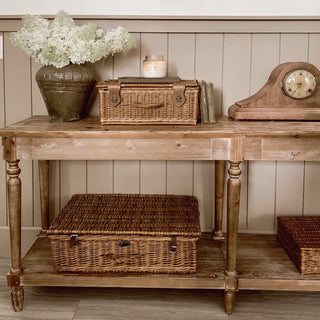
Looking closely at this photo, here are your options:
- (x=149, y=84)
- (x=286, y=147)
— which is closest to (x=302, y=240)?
(x=286, y=147)

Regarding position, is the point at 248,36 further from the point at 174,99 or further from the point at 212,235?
the point at 212,235

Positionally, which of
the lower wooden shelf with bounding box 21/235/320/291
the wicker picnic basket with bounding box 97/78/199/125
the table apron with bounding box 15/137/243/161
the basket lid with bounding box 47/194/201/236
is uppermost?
the wicker picnic basket with bounding box 97/78/199/125

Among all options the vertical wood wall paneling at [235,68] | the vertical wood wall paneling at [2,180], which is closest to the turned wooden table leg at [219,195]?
the vertical wood wall paneling at [235,68]

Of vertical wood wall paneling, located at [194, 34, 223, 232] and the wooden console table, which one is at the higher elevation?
vertical wood wall paneling, located at [194, 34, 223, 232]

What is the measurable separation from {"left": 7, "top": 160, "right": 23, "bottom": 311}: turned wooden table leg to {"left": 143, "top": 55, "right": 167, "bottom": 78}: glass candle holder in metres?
0.71

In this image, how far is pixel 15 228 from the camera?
2020mm

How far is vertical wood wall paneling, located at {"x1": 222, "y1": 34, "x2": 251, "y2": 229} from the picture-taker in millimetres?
2420

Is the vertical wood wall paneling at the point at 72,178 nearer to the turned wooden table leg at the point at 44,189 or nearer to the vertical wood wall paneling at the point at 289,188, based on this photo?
→ the turned wooden table leg at the point at 44,189

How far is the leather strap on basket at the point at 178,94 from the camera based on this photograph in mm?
2076

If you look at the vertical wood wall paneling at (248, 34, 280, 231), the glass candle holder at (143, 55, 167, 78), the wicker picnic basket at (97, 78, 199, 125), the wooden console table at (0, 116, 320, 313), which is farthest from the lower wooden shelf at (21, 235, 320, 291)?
the glass candle holder at (143, 55, 167, 78)

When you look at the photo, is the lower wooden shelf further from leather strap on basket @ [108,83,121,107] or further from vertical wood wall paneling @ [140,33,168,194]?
leather strap on basket @ [108,83,121,107]

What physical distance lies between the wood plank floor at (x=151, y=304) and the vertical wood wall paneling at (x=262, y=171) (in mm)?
444

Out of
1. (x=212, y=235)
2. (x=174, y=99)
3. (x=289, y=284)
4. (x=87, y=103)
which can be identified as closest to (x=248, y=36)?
(x=174, y=99)

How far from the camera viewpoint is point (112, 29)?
2.31m
